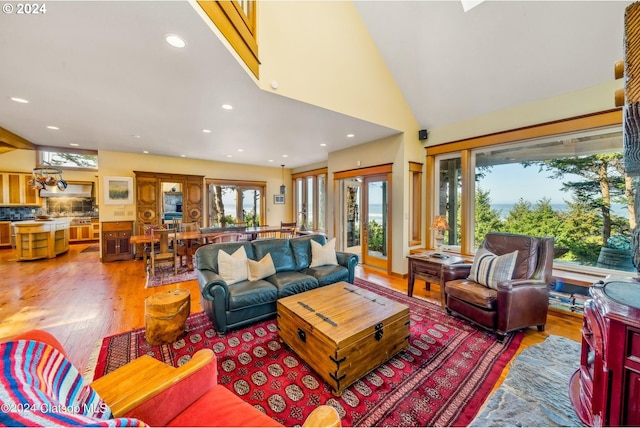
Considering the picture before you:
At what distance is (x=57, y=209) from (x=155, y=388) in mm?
10947

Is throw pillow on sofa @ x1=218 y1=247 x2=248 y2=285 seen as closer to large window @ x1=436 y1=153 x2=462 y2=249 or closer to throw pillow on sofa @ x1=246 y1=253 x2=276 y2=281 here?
throw pillow on sofa @ x1=246 y1=253 x2=276 y2=281

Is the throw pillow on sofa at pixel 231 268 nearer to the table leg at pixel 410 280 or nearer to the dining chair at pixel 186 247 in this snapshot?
the table leg at pixel 410 280

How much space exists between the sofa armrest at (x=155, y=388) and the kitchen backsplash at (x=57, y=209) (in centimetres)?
1028

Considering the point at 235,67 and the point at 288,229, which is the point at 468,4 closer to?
the point at 235,67

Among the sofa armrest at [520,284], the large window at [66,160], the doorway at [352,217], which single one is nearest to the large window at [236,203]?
the doorway at [352,217]

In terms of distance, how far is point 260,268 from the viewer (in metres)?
3.12

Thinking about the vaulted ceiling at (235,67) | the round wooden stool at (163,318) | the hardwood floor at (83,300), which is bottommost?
the hardwood floor at (83,300)

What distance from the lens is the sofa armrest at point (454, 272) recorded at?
122 inches

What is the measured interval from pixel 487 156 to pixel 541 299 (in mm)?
2431

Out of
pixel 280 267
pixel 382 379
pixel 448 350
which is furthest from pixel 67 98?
pixel 448 350

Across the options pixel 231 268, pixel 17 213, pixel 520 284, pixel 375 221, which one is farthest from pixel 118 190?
pixel 520 284

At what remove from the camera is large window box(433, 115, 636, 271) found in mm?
2953

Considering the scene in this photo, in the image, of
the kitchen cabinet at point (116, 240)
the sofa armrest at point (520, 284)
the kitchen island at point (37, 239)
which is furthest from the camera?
the kitchen cabinet at point (116, 240)

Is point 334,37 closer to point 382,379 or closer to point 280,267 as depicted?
point 280,267
